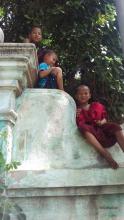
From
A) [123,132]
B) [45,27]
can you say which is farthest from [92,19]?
[123,132]

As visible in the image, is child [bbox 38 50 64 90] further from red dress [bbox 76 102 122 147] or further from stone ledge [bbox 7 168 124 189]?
stone ledge [bbox 7 168 124 189]

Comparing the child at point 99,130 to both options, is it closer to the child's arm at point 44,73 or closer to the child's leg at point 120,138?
the child's leg at point 120,138

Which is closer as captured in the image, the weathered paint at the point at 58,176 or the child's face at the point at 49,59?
the weathered paint at the point at 58,176

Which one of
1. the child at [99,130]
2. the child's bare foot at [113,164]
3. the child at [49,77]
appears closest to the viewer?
the child's bare foot at [113,164]

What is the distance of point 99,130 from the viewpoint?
408 centimetres

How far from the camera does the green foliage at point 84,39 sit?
6.95m

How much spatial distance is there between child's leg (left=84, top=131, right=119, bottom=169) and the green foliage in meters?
2.98

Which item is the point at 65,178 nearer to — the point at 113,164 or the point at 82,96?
the point at 113,164

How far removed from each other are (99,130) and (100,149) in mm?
257

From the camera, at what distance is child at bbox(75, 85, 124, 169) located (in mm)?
3893

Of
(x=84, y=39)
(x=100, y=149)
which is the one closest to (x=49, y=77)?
(x=100, y=149)

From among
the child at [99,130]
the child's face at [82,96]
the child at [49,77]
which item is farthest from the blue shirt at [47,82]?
the child at [99,130]

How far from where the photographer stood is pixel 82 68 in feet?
23.3

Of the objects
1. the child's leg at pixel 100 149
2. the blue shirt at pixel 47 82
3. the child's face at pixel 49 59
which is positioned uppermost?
the child's face at pixel 49 59
